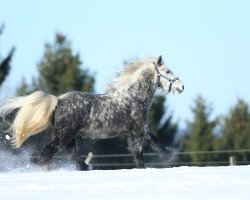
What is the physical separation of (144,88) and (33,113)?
1583 millimetres

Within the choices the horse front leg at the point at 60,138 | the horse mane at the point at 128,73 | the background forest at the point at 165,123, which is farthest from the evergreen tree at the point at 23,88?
the horse front leg at the point at 60,138

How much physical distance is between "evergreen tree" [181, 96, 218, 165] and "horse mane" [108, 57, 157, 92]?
17.1 m

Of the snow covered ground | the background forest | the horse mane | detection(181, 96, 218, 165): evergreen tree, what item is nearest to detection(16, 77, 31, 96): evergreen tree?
the background forest

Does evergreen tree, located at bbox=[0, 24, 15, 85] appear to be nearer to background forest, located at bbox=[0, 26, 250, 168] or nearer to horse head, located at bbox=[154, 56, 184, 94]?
background forest, located at bbox=[0, 26, 250, 168]

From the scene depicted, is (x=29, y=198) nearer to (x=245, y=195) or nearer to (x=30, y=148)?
(x=245, y=195)

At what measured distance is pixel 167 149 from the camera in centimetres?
1012

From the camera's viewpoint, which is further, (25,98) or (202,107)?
(202,107)

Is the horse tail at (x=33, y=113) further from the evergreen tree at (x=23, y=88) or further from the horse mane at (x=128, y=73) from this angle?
the evergreen tree at (x=23, y=88)

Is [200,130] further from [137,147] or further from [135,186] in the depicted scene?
[135,186]

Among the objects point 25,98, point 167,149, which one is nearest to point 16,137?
point 25,98

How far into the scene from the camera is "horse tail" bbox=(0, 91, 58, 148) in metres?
9.48

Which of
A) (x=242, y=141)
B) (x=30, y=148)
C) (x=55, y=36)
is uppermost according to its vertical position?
(x=55, y=36)

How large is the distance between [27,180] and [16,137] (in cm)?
431

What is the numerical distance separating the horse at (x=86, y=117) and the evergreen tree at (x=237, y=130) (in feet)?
60.7
